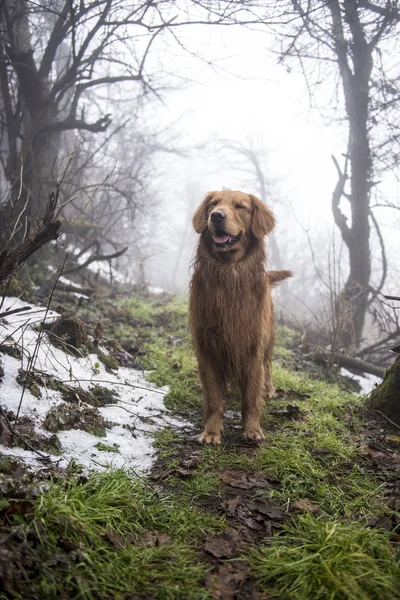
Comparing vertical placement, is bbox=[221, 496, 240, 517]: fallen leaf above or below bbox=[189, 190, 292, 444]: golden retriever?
below

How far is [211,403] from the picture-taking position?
3.40 meters

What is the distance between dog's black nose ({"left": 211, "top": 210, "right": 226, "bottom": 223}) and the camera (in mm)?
3424

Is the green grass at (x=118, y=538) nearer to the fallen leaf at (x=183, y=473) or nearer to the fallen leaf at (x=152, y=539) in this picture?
the fallen leaf at (x=152, y=539)

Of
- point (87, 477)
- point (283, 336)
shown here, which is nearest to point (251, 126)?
point (283, 336)

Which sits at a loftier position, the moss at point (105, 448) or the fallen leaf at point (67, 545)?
the fallen leaf at point (67, 545)

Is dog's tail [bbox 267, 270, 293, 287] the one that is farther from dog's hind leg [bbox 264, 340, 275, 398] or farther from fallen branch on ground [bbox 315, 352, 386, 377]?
fallen branch on ground [bbox 315, 352, 386, 377]

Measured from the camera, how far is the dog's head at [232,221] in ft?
11.3

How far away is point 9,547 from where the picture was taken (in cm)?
152

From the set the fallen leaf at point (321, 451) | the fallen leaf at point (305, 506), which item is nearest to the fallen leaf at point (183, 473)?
the fallen leaf at point (305, 506)

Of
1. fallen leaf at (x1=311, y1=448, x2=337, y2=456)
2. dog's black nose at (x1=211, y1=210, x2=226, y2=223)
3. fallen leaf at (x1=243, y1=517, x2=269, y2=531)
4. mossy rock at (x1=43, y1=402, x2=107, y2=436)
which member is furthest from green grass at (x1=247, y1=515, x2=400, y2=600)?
dog's black nose at (x1=211, y1=210, x2=226, y2=223)

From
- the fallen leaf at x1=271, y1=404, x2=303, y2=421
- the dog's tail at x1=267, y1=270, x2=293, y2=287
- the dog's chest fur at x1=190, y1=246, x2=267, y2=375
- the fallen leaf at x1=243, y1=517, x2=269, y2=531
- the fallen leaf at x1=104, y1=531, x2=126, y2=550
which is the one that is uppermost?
the dog's tail at x1=267, y1=270, x2=293, y2=287

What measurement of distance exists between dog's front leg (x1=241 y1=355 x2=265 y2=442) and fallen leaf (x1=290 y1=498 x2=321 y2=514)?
0.98 m

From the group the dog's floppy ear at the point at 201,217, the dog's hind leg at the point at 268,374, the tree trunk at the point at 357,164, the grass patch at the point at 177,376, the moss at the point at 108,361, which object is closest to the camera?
the dog's floppy ear at the point at 201,217

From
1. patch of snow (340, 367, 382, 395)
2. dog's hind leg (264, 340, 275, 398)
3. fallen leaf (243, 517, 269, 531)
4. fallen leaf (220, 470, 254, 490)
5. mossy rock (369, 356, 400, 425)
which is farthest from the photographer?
patch of snow (340, 367, 382, 395)
